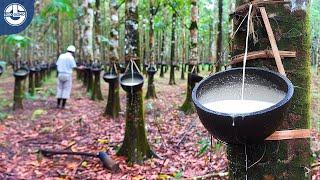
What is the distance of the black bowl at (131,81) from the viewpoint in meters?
6.20

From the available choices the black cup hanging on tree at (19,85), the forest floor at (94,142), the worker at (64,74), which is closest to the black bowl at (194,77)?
the forest floor at (94,142)

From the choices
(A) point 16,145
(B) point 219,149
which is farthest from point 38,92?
(B) point 219,149

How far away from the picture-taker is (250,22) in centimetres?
176

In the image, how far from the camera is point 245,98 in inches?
66.8

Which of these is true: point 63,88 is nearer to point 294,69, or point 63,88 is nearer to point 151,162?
point 151,162

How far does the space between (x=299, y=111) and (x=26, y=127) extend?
8503 mm

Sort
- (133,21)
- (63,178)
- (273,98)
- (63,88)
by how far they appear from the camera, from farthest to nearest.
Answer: (63,88) → (133,21) → (63,178) → (273,98)

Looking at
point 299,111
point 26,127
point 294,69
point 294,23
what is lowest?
point 26,127

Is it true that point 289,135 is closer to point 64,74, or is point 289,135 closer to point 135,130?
point 135,130

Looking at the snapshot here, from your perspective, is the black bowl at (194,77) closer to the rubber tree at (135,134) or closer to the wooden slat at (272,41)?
the rubber tree at (135,134)
